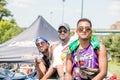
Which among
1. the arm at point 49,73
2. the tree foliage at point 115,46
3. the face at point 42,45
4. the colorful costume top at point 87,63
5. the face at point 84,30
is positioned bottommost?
the arm at point 49,73

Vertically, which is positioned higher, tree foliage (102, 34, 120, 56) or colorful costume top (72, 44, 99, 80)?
tree foliage (102, 34, 120, 56)

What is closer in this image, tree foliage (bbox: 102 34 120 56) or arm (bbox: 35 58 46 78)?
arm (bbox: 35 58 46 78)

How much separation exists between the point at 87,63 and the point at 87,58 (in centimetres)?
6

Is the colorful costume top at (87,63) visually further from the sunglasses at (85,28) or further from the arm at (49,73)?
the arm at (49,73)

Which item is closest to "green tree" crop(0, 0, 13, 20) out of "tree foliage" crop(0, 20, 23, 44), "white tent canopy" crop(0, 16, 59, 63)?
"tree foliage" crop(0, 20, 23, 44)

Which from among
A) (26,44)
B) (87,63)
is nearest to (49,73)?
(87,63)

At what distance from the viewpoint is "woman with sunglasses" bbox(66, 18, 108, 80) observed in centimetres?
511

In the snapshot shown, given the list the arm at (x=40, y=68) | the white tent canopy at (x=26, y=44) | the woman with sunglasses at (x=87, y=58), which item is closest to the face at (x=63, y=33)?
the arm at (x=40, y=68)

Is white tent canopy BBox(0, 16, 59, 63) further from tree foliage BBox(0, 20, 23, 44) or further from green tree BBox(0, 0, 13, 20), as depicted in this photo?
green tree BBox(0, 0, 13, 20)

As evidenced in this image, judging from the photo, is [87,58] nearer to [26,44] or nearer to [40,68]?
[40,68]

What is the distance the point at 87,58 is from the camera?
16.8 ft

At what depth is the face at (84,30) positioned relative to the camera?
516 centimetres

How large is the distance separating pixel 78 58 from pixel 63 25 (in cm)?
164

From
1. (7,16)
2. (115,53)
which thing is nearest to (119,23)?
(7,16)
